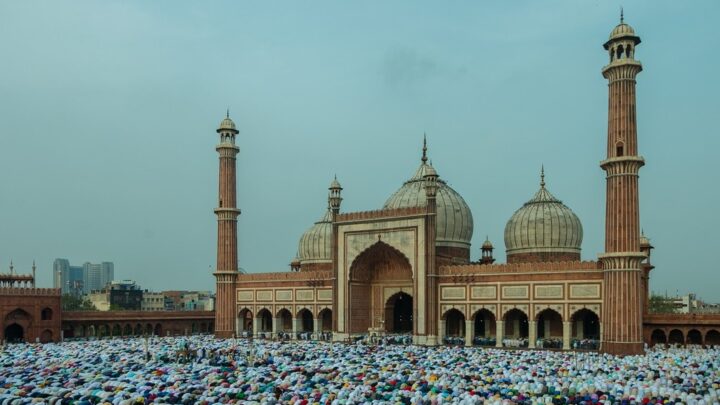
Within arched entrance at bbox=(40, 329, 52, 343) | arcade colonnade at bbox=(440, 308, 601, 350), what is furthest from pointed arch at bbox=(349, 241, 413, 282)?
arched entrance at bbox=(40, 329, 52, 343)

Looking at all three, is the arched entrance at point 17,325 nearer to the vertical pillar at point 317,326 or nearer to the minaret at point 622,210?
the vertical pillar at point 317,326

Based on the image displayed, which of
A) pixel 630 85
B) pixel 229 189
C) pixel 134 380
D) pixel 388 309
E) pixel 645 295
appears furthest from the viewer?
pixel 229 189

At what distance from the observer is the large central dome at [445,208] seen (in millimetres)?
42094

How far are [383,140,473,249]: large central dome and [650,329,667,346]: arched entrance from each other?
1214 centimetres

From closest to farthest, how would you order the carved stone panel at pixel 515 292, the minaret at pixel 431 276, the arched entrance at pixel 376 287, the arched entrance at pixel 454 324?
the carved stone panel at pixel 515 292, the minaret at pixel 431 276, the arched entrance at pixel 454 324, the arched entrance at pixel 376 287

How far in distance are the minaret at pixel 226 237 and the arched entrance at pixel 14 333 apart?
11.3m

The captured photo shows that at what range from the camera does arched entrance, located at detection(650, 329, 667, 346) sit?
34.8 meters

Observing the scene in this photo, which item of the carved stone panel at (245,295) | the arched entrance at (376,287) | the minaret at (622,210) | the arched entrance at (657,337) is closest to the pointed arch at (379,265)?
the arched entrance at (376,287)

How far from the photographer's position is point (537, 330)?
36.4 m

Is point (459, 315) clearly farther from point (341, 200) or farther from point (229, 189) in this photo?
point (229, 189)

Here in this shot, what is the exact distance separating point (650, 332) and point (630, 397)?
1858cm

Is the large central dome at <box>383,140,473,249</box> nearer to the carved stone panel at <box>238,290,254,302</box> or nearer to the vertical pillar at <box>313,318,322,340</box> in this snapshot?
the vertical pillar at <box>313,318,322,340</box>

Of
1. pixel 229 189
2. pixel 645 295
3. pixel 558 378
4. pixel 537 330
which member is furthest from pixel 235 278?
pixel 558 378

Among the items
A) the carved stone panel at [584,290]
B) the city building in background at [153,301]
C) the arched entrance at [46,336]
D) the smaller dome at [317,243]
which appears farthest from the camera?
the city building in background at [153,301]
